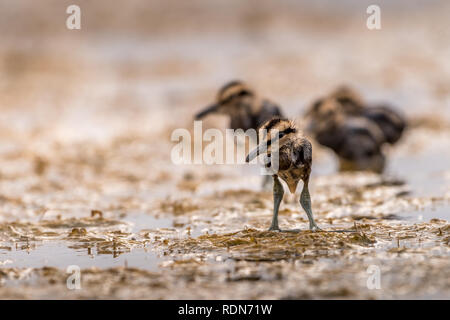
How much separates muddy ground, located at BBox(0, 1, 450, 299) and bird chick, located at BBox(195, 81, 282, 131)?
5.00ft

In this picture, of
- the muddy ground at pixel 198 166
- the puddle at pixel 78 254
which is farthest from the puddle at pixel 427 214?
the puddle at pixel 78 254

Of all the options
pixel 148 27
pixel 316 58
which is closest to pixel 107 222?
pixel 316 58

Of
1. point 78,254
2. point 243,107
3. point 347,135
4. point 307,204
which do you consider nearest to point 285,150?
point 307,204

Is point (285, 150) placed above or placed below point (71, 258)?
above

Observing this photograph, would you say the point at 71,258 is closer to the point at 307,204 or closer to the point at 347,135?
the point at 307,204

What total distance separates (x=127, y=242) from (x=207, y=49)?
83.4 feet

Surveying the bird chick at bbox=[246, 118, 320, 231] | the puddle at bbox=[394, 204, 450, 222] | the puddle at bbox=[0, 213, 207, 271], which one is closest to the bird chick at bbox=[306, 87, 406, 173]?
the puddle at bbox=[394, 204, 450, 222]

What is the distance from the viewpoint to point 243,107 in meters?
14.8

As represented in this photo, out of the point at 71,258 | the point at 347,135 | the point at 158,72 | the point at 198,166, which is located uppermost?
the point at 158,72

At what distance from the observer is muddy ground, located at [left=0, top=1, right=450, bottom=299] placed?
7520mm

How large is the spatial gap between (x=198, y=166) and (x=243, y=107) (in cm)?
388

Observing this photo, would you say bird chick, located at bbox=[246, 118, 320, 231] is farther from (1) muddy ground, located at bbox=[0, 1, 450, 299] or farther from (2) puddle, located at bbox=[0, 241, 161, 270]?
(2) puddle, located at bbox=[0, 241, 161, 270]

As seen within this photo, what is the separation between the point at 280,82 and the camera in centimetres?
2806
